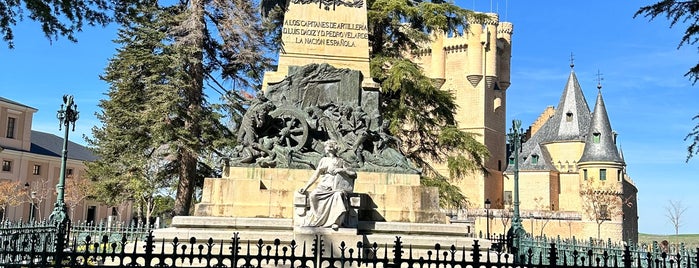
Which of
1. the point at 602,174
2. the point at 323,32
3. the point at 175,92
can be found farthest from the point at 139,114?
the point at 602,174

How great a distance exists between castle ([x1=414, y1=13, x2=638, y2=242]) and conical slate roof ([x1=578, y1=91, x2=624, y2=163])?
0.09 m

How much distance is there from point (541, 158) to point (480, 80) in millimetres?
10503

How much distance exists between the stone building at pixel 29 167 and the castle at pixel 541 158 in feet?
111

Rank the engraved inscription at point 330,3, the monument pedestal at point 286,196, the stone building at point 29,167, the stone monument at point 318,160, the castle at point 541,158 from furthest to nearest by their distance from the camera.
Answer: the castle at point 541,158, the stone building at point 29,167, the engraved inscription at point 330,3, the monument pedestal at point 286,196, the stone monument at point 318,160

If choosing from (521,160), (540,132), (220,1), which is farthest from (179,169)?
(540,132)

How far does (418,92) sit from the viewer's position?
21406 millimetres

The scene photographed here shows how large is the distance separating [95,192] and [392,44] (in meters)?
13.3

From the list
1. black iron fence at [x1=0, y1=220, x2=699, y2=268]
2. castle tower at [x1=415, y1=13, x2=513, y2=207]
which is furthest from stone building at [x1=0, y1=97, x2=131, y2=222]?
black iron fence at [x1=0, y1=220, x2=699, y2=268]

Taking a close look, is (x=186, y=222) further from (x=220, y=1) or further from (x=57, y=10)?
(x=220, y=1)

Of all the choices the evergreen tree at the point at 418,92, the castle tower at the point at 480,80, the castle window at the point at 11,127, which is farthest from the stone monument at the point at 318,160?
the castle tower at the point at 480,80

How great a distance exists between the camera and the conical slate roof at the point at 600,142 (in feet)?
194

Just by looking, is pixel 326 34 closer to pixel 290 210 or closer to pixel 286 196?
pixel 286 196

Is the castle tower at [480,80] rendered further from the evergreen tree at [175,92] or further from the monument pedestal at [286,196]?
the monument pedestal at [286,196]

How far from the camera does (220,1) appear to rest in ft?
82.2
